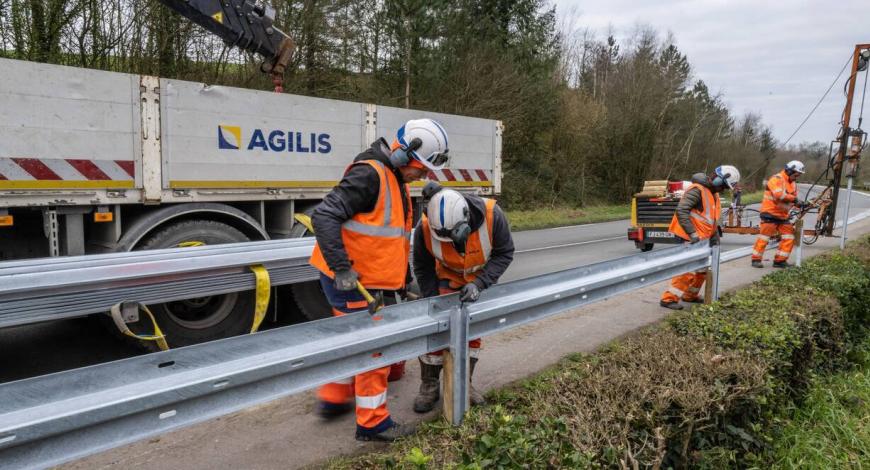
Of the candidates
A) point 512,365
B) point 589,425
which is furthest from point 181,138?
point 589,425

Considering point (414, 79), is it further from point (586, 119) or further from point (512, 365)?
point (512, 365)

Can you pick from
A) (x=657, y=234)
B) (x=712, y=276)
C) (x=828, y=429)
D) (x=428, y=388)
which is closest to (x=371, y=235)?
(x=428, y=388)

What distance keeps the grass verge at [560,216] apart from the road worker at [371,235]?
1312cm

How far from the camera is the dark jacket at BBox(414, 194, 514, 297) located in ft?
11.5

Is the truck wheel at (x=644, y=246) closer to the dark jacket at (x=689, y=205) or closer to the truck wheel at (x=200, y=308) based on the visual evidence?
the dark jacket at (x=689, y=205)

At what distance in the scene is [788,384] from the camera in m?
4.13

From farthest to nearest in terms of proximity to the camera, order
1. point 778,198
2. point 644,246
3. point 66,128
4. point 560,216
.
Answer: point 560,216 → point 644,246 → point 778,198 → point 66,128

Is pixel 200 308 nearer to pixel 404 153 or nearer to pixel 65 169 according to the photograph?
pixel 65 169

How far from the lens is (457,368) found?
118 inches

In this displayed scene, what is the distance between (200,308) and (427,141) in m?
2.93

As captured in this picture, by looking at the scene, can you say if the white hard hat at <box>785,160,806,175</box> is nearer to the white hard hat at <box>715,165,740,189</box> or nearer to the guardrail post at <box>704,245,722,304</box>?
the white hard hat at <box>715,165,740,189</box>

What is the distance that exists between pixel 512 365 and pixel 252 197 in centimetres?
312

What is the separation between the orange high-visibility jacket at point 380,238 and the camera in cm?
331

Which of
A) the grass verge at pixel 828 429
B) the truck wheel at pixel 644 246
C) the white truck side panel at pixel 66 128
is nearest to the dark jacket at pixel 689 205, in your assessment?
the grass verge at pixel 828 429
